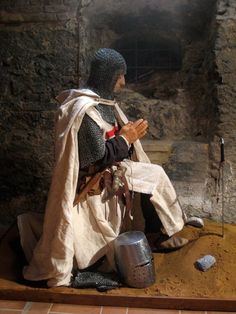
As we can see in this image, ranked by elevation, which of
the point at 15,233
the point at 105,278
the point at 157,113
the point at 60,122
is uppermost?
the point at 60,122

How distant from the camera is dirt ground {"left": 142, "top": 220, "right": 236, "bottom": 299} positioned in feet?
8.82

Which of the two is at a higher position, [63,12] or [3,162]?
[63,12]

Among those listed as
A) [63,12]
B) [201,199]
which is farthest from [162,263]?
[63,12]

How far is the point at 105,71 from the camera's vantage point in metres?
2.86

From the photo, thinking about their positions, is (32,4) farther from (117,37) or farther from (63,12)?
(117,37)

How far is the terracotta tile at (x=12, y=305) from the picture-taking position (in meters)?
2.63

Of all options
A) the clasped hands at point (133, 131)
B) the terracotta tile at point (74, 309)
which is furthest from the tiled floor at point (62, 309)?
the clasped hands at point (133, 131)

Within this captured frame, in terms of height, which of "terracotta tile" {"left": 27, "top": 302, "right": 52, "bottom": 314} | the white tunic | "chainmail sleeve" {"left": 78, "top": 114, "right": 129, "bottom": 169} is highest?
"chainmail sleeve" {"left": 78, "top": 114, "right": 129, "bottom": 169}

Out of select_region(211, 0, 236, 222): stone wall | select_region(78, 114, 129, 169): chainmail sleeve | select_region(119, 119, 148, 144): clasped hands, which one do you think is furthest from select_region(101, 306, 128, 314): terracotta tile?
select_region(211, 0, 236, 222): stone wall

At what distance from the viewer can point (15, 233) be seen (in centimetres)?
351

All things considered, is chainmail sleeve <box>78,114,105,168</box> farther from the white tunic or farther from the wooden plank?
the wooden plank

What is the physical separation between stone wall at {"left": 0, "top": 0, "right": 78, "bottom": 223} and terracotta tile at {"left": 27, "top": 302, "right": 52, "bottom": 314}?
1.29m

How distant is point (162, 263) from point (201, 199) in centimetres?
90

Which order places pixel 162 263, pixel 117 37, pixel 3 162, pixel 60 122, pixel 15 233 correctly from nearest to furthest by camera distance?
pixel 60 122
pixel 162 263
pixel 15 233
pixel 3 162
pixel 117 37
